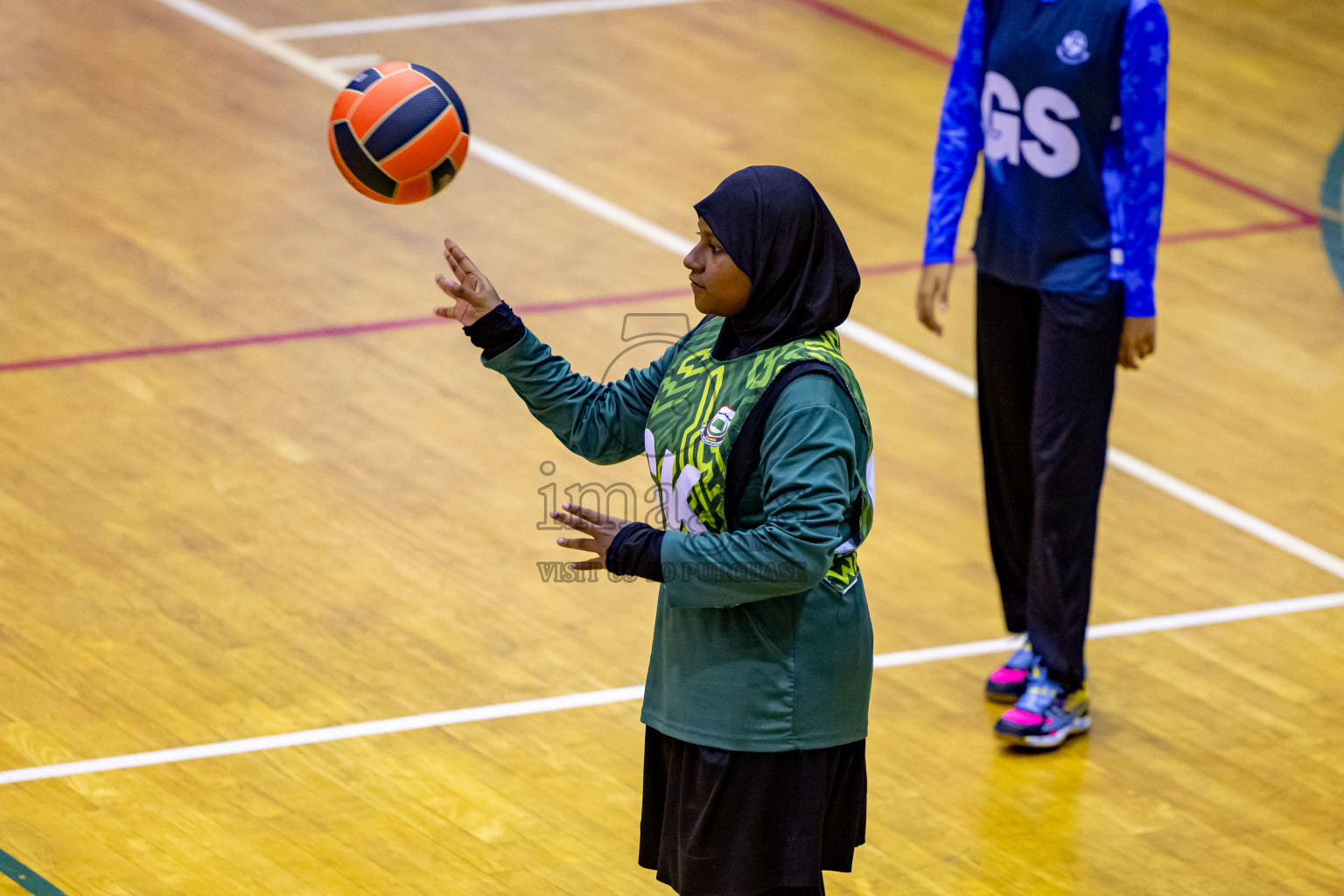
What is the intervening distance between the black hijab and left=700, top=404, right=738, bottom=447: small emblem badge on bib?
116mm

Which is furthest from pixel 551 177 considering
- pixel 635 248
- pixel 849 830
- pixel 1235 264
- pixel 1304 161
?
pixel 849 830

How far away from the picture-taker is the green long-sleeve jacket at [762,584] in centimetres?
333

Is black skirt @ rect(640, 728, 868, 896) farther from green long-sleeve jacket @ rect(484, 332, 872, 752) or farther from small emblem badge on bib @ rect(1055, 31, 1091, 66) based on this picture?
small emblem badge on bib @ rect(1055, 31, 1091, 66)

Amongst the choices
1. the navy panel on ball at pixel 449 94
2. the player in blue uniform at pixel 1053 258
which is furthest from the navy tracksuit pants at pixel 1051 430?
the navy panel on ball at pixel 449 94

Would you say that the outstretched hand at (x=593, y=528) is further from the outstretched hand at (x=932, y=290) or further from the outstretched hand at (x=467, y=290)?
the outstretched hand at (x=932, y=290)

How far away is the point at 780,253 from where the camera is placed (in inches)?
135

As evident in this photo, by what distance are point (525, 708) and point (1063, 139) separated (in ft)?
6.49

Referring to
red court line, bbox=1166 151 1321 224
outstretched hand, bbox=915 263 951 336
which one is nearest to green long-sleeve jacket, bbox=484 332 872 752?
outstretched hand, bbox=915 263 951 336

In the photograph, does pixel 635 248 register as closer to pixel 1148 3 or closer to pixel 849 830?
pixel 1148 3

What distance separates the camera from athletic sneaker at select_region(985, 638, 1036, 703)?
17.7 ft

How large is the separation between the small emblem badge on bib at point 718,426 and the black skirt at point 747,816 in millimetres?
545

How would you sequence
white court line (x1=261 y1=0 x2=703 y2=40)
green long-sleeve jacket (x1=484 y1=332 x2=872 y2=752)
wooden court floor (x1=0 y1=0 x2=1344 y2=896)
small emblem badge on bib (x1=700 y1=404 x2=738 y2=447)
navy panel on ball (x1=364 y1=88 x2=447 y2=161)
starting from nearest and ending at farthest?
green long-sleeve jacket (x1=484 y1=332 x2=872 y2=752), small emblem badge on bib (x1=700 y1=404 x2=738 y2=447), navy panel on ball (x1=364 y1=88 x2=447 y2=161), wooden court floor (x1=0 y1=0 x2=1344 y2=896), white court line (x1=261 y1=0 x2=703 y2=40)

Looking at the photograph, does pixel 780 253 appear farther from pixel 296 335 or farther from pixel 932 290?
pixel 296 335

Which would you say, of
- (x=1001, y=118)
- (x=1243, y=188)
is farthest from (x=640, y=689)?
(x=1243, y=188)
